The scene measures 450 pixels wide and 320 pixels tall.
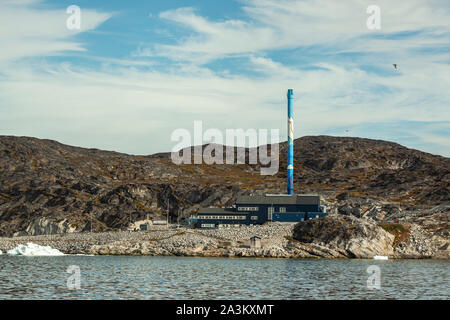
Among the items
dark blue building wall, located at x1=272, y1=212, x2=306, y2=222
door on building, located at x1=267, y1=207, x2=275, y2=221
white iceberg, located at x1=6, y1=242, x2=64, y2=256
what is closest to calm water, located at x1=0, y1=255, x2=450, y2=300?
white iceberg, located at x1=6, y1=242, x2=64, y2=256

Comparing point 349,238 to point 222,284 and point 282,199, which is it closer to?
point 282,199

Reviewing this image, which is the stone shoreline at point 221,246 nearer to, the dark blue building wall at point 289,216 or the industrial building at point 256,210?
the dark blue building wall at point 289,216

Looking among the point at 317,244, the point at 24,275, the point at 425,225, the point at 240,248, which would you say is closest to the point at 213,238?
the point at 240,248

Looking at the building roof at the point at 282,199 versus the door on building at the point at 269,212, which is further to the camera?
the door on building at the point at 269,212

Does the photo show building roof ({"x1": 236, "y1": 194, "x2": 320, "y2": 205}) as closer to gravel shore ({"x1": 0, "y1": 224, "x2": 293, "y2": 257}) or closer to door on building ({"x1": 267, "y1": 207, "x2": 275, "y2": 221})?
door on building ({"x1": 267, "y1": 207, "x2": 275, "y2": 221})

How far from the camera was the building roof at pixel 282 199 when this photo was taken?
532 ft

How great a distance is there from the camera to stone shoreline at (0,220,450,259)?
12612cm

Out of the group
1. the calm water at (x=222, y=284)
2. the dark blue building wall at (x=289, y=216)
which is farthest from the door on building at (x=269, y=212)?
the calm water at (x=222, y=284)

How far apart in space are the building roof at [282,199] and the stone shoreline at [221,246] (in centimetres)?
1830

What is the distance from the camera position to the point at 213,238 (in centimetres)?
13800

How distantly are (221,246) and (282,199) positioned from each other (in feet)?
134

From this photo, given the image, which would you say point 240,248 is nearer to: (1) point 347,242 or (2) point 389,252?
(1) point 347,242

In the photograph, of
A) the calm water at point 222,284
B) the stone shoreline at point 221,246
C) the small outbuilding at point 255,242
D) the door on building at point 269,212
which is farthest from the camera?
the door on building at point 269,212

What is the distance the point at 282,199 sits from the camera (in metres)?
167
